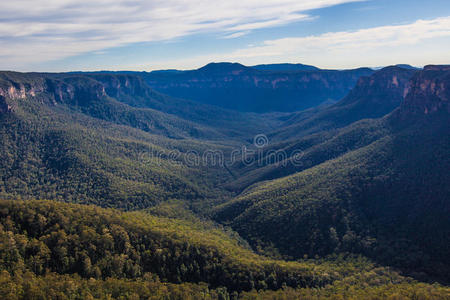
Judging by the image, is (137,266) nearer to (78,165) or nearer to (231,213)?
(231,213)

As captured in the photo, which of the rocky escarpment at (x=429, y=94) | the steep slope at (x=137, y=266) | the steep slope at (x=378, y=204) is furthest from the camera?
the rocky escarpment at (x=429, y=94)

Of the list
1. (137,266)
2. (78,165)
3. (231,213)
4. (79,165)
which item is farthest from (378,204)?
(78,165)

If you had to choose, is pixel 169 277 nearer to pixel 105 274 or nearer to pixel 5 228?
pixel 105 274

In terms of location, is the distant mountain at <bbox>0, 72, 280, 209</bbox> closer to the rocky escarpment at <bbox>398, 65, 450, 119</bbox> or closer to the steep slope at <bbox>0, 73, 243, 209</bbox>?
the steep slope at <bbox>0, 73, 243, 209</bbox>

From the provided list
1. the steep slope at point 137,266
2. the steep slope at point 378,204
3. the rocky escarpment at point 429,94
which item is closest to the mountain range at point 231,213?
the steep slope at point 137,266

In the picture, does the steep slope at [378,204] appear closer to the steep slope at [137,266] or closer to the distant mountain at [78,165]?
the steep slope at [137,266]

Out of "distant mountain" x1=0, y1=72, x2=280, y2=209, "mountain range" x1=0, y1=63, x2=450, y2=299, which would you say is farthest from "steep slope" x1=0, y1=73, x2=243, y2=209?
"mountain range" x1=0, y1=63, x2=450, y2=299
